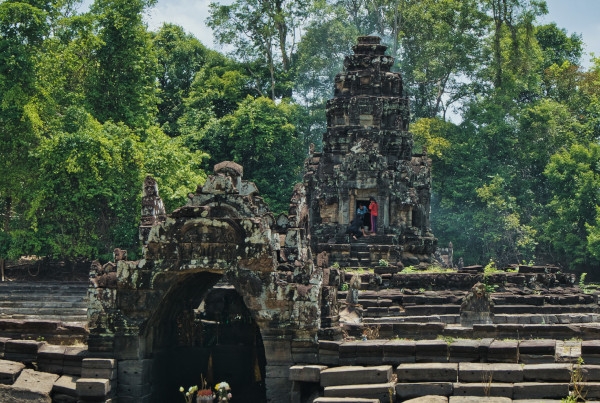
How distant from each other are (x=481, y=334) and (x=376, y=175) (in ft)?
66.9

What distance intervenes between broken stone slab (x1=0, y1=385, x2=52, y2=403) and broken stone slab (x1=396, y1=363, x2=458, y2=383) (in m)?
5.49

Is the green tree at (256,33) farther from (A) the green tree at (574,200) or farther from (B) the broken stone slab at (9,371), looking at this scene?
(B) the broken stone slab at (9,371)

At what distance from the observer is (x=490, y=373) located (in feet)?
44.7

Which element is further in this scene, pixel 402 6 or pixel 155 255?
pixel 402 6

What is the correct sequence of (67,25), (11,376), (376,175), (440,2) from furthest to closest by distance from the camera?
(440,2)
(67,25)
(376,175)
(11,376)

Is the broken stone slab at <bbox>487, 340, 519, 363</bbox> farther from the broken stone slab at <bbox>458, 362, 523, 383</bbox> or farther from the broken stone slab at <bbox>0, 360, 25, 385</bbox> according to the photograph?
the broken stone slab at <bbox>0, 360, 25, 385</bbox>

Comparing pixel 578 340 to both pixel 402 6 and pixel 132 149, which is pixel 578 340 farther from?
pixel 402 6

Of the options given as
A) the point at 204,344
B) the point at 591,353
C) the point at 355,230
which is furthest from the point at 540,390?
the point at 355,230

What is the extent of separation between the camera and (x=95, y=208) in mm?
38000

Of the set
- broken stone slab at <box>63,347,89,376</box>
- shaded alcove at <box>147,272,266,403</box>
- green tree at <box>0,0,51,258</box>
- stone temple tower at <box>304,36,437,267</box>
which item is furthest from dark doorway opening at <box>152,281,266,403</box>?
green tree at <box>0,0,51,258</box>

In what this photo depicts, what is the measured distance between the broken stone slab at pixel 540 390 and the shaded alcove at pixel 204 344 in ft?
17.9

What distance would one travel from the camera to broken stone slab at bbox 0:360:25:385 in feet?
51.4

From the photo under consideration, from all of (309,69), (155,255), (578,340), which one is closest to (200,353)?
(155,255)

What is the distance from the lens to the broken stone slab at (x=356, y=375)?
14250 mm
